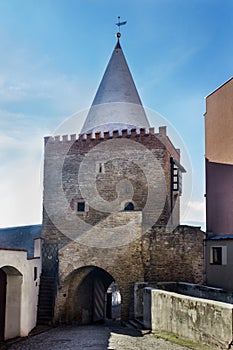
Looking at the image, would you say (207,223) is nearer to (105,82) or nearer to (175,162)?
(175,162)

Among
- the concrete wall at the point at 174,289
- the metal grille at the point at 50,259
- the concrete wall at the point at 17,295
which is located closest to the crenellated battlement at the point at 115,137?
the metal grille at the point at 50,259

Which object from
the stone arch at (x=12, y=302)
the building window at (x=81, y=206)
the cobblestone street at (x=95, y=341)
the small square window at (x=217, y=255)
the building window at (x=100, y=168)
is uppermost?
the building window at (x=100, y=168)

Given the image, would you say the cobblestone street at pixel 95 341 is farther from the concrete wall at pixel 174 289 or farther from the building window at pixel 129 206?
the building window at pixel 129 206

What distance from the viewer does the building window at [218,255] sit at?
14.7 meters

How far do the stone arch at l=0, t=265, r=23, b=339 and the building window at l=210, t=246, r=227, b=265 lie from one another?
7350 millimetres

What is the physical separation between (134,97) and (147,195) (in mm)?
6141

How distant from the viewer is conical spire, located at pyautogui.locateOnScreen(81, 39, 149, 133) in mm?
20453

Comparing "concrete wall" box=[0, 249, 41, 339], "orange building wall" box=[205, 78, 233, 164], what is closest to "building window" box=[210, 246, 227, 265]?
"orange building wall" box=[205, 78, 233, 164]

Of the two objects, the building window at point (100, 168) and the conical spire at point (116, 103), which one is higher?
the conical spire at point (116, 103)

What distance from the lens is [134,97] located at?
21641mm

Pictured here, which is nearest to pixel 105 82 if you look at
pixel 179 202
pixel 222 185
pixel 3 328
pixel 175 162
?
pixel 175 162

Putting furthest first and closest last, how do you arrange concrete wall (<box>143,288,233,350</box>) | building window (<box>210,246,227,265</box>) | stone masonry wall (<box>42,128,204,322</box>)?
stone masonry wall (<box>42,128,204,322</box>), building window (<box>210,246,227,265</box>), concrete wall (<box>143,288,233,350</box>)

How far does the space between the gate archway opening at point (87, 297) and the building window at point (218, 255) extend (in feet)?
15.7

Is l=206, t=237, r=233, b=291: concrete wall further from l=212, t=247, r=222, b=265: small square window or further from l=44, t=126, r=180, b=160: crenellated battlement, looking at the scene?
l=44, t=126, r=180, b=160: crenellated battlement
